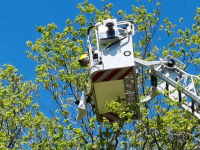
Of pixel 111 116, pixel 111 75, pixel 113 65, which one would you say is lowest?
pixel 111 116

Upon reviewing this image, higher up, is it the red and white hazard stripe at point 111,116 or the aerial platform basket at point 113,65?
the aerial platform basket at point 113,65

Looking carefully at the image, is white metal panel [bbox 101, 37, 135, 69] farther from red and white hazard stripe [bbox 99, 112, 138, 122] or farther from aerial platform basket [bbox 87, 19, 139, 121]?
red and white hazard stripe [bbox 99, 112, 138, 122]

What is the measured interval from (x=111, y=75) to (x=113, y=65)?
35 centimetres

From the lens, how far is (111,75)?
1241 centimetres

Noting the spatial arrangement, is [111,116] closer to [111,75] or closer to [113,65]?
[111,75]

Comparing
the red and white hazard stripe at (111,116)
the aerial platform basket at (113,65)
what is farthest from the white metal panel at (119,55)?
the red and white hazard stripe at (111,116)

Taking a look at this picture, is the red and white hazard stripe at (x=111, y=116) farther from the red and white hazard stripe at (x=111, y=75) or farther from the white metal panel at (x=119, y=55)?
the white metal panel at (x=119, y=55)

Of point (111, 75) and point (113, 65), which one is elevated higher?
point (113, 65)

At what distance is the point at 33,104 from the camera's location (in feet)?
55.7

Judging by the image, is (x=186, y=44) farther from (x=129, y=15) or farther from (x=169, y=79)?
(x=169, y=79)

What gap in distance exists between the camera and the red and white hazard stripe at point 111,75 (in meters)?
12.3

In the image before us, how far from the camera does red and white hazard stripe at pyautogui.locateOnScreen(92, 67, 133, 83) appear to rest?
40.3 ft

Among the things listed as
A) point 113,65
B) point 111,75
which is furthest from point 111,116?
point 113,65

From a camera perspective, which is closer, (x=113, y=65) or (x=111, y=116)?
(x=113, y=65)
